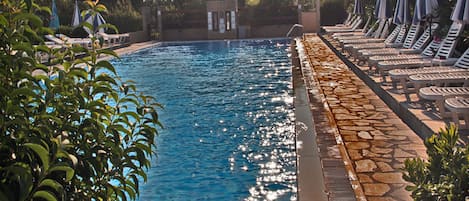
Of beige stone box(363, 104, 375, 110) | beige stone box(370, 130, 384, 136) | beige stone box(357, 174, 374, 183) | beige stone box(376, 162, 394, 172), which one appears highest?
beige stone box(363, 104, 375, 110)

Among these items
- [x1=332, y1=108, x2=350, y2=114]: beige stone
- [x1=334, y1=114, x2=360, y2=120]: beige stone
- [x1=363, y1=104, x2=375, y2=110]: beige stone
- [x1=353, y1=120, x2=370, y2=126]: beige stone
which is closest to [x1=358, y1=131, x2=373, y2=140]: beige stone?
[x1=353, y1=120, x2=370, y2=126]: beige stone

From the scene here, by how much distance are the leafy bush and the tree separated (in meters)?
1.20

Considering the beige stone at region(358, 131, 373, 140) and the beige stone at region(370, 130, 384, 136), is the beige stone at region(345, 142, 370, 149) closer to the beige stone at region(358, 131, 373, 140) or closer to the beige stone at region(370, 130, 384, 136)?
the beige stone at region(358, 131, 373, 140)

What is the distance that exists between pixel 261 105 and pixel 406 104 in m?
3.22

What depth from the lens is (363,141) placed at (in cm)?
483

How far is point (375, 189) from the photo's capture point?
3545mm

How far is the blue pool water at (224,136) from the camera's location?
4.79m

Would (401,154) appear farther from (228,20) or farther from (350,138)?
(228,20)

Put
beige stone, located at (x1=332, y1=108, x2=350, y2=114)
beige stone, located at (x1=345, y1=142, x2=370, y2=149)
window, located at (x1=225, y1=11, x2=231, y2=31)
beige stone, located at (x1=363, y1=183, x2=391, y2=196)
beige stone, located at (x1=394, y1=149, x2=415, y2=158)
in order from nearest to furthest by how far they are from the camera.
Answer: beige stone, located at (x1=363, y1=183, x2=391, y2=196) → beige stone, located at (x1=394, y1=149, x2=415, y2=158) → beige stone, located at (x1=345, y1=142, x2=370, y2=149) → beige stone, located at (x1=332, y1=108, x2=350, y2=114) → window, located at (x1=225, y1=11, x2=231, y2=31)

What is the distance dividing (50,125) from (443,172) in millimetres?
1665

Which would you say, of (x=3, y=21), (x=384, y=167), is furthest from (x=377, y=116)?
(x=3, y=21)

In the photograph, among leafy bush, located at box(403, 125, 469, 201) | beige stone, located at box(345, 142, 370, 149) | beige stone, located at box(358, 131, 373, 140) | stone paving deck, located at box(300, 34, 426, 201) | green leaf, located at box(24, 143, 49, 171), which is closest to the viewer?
green leaf, located at box(24, 143, 49, 171)

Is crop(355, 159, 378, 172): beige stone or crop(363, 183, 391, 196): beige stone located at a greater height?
crop(355, 159, 378, 172): beige stone

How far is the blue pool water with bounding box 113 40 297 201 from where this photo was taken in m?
4.79
